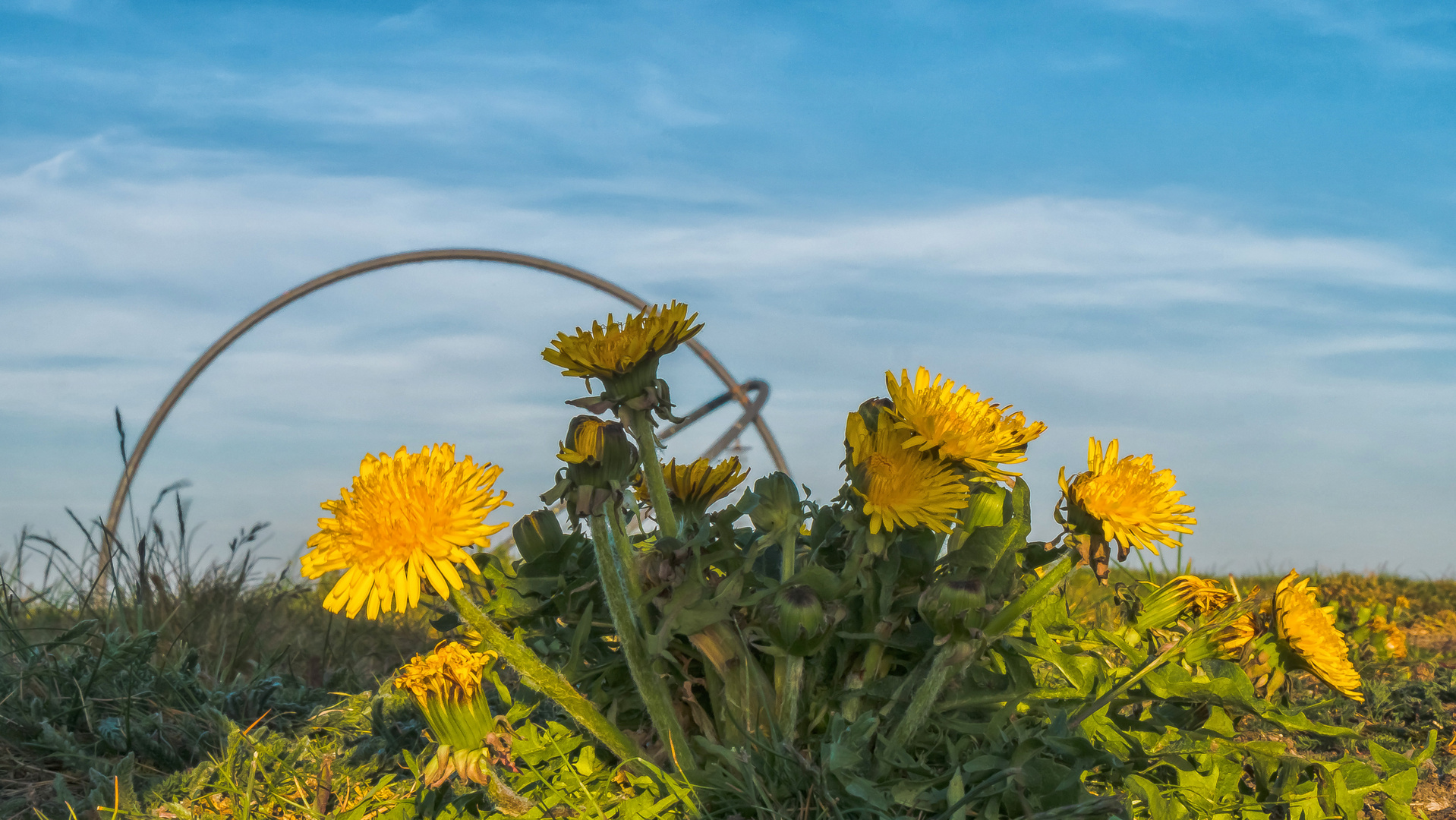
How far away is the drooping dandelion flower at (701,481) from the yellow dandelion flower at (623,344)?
1.03 feet

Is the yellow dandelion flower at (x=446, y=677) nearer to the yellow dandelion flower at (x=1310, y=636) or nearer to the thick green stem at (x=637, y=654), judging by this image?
the thick green stem at (x=637, y=654)

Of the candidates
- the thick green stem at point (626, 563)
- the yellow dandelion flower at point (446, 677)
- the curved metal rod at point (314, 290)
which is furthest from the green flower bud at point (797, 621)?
the curved metal rod at point (314, 290)

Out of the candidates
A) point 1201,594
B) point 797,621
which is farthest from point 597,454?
point 1201,594

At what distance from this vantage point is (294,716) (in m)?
3.06

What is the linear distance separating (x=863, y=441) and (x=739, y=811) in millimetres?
682

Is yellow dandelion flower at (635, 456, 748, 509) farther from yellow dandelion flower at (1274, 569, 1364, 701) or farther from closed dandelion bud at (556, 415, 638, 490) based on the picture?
yellow dandelion flower at (1274, 569, 1364, 701)

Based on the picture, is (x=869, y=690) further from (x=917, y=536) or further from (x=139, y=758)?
(x=139, y=758)

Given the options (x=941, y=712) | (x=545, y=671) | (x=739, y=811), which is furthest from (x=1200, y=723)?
(x=545, y=671)

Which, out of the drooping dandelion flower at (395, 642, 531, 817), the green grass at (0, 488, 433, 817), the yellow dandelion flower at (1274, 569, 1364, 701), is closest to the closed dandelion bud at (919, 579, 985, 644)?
the drooping dandelion flower at (395, 642, 531, 817)

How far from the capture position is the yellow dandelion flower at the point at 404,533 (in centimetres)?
152

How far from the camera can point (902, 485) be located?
160cm

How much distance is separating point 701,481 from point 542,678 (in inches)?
18.0

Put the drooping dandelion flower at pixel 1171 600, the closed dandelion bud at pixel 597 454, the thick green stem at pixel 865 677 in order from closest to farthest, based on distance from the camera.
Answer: the closed dandelion bud at pixel 597 454 < the thick green stem at pixel 865 677 < the drooping dandelion flower at pixel 1171 600

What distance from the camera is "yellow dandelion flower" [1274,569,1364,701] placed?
207 cm
